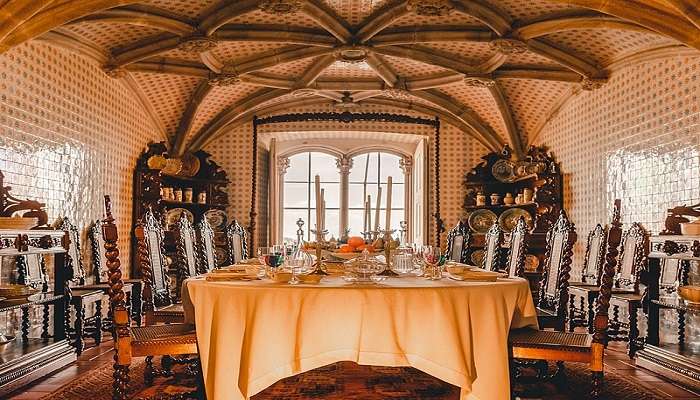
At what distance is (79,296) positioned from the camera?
18.2ft

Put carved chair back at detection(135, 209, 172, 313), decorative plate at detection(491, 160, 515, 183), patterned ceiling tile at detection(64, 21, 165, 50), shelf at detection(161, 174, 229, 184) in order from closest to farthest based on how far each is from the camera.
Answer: carved chair back at detection(135, 209, 172, 313) < patterned ceiling tile at detection(64, 21, 165, 50) < shelf at detection(161, 174, 229, 184) < decorative plate at detection(491, 160, 515, 183)

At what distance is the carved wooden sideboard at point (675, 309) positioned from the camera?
4.65 m

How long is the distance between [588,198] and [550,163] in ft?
3.93

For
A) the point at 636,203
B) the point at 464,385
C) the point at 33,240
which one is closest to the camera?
the point at 464,385

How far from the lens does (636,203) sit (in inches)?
279

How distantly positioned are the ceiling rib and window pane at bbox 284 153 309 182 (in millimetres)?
2132

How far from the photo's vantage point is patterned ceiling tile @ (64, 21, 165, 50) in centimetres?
698

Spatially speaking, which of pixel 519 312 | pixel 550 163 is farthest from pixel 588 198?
pixel 519 312

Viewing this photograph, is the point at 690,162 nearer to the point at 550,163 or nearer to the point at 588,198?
→ the point at 588,198

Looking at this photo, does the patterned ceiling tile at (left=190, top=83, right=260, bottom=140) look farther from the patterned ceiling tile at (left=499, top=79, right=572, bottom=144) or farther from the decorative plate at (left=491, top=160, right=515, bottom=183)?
the decorative plate at (left=491, top=160, right=515, bottom=183)

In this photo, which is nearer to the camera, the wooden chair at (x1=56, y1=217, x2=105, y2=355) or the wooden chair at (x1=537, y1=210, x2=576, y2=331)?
the wooden chair at (x1=537, y1=210, x2=576, y2=331)

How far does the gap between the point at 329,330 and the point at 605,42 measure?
18.8 feet

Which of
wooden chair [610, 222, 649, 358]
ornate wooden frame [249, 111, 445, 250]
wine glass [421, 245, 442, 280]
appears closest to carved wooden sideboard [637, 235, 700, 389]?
wooden chair [610, 222, 649, 358]

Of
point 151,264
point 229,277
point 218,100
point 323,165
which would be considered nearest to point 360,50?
point 218,100
